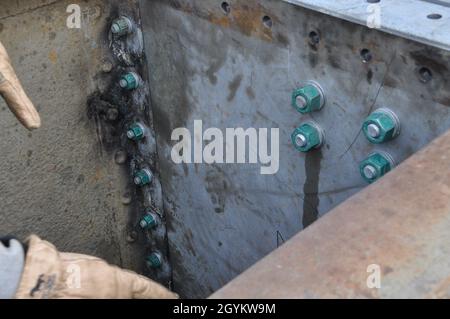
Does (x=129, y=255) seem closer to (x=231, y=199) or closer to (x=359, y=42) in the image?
(x=231, y=199)

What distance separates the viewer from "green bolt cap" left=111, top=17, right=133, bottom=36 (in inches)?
93.4

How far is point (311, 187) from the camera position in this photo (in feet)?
6.70

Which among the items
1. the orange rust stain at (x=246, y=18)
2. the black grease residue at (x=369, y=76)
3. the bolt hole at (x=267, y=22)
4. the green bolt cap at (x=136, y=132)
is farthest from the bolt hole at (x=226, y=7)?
the green bolt cap at (x=136, y=132)

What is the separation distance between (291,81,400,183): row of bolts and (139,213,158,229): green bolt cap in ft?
3.19

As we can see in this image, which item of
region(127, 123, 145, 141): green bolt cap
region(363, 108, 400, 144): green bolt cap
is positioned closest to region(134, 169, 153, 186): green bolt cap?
region(127, 123, 145, 141): green bolt cap

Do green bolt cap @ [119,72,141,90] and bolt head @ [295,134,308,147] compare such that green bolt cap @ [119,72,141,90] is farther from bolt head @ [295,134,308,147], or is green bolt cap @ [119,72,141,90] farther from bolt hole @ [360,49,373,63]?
bolt hole @ [360,49,373,63]

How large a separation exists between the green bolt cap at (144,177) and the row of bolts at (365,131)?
86 cm

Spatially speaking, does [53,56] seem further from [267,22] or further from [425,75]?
[425,75]

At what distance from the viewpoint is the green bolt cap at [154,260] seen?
113 inches

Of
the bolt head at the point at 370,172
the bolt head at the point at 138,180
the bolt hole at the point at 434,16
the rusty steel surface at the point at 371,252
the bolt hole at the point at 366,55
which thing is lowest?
the rusty steel surface at the point at 371,252

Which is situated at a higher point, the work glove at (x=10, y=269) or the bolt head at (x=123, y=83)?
the bolt head at (x=123, y=83)

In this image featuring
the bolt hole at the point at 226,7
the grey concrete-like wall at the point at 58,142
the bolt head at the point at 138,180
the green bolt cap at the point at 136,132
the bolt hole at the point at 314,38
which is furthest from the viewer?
the bolt head at the point at 138,180

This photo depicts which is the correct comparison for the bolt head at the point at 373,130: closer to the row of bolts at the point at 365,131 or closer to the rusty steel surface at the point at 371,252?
the row of bolts at the point at 365,131

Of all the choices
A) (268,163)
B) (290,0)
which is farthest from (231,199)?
(290,0)
